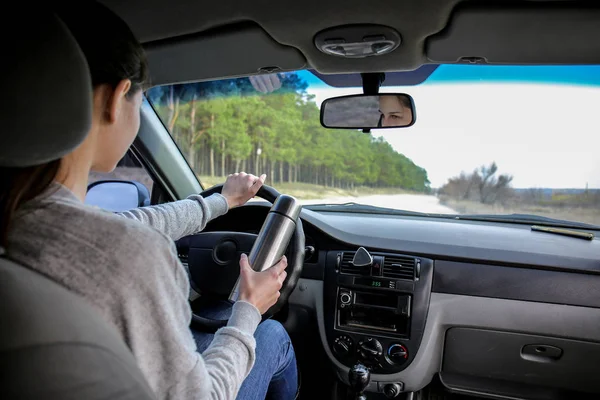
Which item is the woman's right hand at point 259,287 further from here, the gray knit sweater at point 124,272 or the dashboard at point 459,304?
the dashboard at point 459,304

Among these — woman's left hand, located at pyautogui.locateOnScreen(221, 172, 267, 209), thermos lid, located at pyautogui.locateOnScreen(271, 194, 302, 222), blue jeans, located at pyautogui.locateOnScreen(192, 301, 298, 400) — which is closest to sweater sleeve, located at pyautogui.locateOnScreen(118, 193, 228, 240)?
woman's left hand, located at pyautogui.locateOnScreen(221, 172, 267, 209)

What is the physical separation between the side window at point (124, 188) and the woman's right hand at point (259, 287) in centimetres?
149

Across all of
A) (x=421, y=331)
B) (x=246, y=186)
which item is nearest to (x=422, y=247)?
(x=421, y=331)

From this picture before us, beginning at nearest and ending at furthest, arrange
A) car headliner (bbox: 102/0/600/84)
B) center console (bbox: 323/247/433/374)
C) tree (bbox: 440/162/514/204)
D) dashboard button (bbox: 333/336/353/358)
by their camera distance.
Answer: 1. car headliner (bbox: 102/0/600/84)
2. center console (bbox: 323/247/433/374)
3. dashboard button (bbox: 333/336/353/358)
4. tree (bbox: 440/162/514/204)

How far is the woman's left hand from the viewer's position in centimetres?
263

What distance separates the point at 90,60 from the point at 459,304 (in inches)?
95.2

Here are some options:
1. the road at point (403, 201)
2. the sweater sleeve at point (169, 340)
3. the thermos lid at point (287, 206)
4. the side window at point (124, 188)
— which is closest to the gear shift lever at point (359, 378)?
the thermos lid at point (287, 206)

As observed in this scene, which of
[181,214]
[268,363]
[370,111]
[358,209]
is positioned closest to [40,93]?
[181,214]

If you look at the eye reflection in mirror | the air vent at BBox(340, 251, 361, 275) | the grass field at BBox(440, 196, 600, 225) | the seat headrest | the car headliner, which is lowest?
the air vent at BBox(340, 251, 361, 275)

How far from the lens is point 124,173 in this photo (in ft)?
12.1

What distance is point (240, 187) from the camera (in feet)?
8.71

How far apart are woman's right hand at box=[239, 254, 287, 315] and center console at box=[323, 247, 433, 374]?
114 centimetres

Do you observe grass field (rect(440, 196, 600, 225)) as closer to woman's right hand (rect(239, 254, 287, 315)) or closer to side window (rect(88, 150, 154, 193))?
woman's right hand (rect(239, 254, 287, 315))

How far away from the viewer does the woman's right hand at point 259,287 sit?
177 cm
